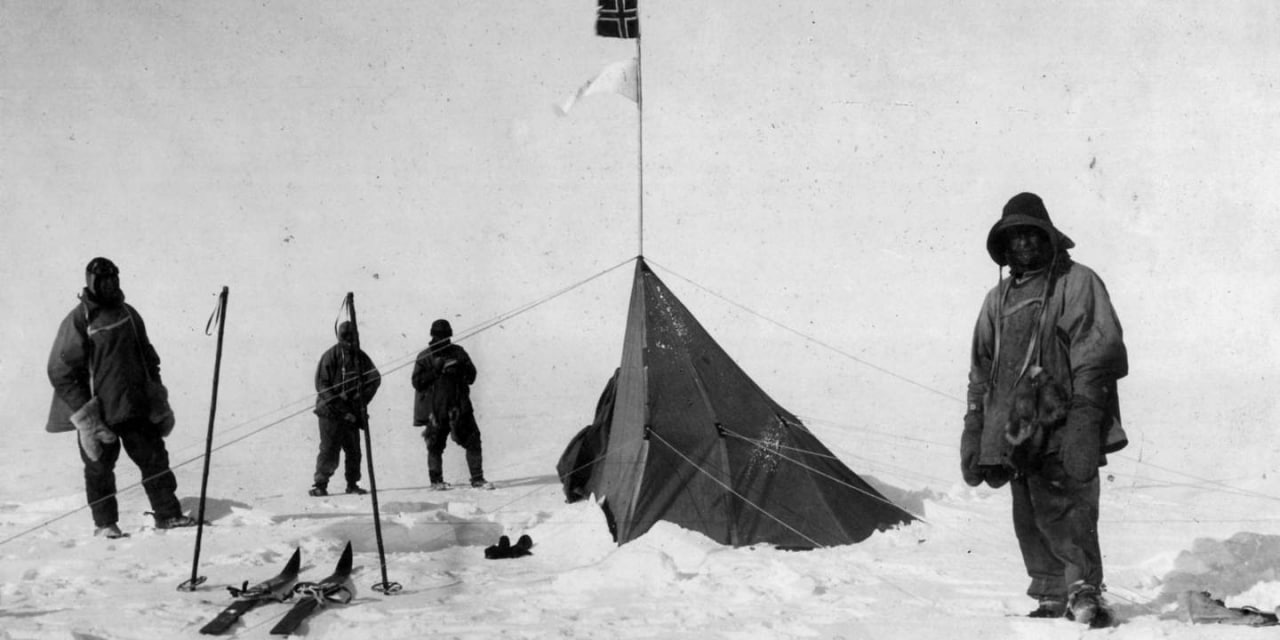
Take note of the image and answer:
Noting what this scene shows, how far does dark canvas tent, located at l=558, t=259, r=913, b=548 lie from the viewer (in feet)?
21.2

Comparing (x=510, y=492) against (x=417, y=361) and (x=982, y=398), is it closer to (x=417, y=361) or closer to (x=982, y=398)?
(x=417, y=361)

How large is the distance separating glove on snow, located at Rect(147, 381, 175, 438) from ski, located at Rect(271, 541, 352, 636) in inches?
91.3

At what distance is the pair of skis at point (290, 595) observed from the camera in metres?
4.43

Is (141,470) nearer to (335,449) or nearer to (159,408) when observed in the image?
(159,408)

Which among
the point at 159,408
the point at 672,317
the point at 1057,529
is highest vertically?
the point at 672,317

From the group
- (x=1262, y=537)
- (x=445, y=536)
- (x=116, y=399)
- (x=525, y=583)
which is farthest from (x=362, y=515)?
(x=1262, y=537)

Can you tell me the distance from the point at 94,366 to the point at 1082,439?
6.15m

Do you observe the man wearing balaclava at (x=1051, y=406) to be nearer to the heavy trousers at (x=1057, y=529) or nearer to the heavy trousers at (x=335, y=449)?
the heavy trousers at (x=1057, y=529)

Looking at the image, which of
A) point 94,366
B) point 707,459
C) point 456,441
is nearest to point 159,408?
point 94,366

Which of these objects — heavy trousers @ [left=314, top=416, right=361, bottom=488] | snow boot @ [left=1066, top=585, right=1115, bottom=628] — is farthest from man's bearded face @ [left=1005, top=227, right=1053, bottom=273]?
heavy trousers @ [left=314, top=416, right=361, bottom=488]

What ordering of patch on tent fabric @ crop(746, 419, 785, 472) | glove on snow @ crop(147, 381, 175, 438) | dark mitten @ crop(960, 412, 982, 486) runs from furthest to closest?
glove on snow @ crop(147, 381, 175, 438) → patch on tent fabric @ crop(746, 419, 785, 472) → dark mitten @ crop(960, 412, 982, 486)

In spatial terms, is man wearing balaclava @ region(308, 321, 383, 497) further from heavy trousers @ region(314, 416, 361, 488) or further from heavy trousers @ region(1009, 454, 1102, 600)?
heavy trousers @ region(1009, 454, 1102, 600)

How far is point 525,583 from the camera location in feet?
17.8

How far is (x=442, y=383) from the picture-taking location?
952 cm
